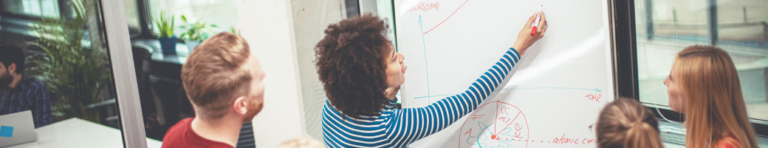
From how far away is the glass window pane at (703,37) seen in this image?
1.33 metres

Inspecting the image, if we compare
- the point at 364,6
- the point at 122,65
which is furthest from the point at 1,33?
the point at 364,6

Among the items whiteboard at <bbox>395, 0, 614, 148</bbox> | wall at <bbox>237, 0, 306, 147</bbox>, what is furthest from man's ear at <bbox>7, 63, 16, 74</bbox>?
whiteboard at <bbox>395, 0, 614, 148</bbox>

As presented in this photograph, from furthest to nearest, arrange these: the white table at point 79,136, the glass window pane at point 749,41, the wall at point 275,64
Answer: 1. the wall at point 275,64
2. the white table at point 79,136
3. the glass window pane at point 749,41

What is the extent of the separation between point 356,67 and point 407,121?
8.3 inches

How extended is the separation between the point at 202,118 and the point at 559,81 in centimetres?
103

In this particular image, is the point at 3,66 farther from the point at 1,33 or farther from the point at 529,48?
the point at 529,48

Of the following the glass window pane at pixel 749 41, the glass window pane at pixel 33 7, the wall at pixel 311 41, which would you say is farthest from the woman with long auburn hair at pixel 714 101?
the glass window pane at pixel 33 7

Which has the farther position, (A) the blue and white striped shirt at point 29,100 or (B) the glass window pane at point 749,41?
(A) the blue and white striped shirt at point 29,100

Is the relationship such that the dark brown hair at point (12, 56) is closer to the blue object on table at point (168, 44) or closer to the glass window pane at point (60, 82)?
the glass window pane at point (60, 82)

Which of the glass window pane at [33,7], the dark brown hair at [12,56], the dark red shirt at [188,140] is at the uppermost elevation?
the glass window pane at [33,7]

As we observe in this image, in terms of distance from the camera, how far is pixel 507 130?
1345mm

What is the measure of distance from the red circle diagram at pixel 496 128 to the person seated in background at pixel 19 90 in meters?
1.63

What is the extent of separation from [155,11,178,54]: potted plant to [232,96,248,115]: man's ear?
994 millimetres

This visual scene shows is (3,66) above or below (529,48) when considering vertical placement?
above
